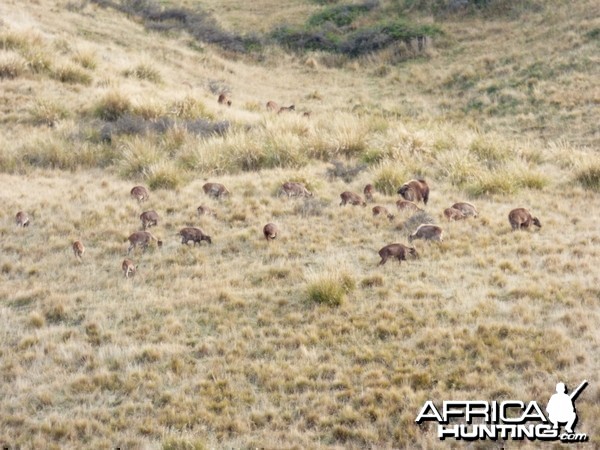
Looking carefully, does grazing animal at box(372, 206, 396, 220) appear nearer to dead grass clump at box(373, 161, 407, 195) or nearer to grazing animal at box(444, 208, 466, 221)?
grazing animal at box(444, 208, 466, 221)

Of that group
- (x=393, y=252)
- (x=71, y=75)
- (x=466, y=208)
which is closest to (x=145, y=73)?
(x=71, y=75)

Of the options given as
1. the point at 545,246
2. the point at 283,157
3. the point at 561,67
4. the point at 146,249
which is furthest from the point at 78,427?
the point at 561,67

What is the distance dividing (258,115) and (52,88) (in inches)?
223

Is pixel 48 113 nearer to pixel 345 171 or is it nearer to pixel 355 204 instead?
pixel 345 171

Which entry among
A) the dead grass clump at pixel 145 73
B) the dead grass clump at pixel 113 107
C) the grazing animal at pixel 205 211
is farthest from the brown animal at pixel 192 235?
the dead grass clump at pixel 145 73

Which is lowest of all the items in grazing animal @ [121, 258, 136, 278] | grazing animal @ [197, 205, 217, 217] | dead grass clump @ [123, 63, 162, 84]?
grazing animal @ [121, 258, 136, 278]

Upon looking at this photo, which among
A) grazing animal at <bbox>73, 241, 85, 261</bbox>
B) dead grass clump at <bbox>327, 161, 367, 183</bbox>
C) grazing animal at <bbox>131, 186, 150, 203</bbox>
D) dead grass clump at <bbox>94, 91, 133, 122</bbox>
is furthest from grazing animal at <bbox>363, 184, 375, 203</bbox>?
dead grass clump at <bbox>94, 91, 133, 122</bbox>

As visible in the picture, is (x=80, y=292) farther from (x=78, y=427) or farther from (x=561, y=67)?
(x=561, y=67)

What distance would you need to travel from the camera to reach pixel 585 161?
11.9 m

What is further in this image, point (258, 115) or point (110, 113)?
point (258, 115)

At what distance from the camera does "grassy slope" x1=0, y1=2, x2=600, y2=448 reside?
558 cm

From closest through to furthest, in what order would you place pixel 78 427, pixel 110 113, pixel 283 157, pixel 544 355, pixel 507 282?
pixel 78 427 < pixel 544 355 < pixel 507 282 < pixel 283 157 < pixel 110 113

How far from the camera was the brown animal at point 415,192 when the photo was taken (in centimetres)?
1062

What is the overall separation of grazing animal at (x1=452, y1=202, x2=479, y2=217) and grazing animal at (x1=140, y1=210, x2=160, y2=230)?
15.4 ft
